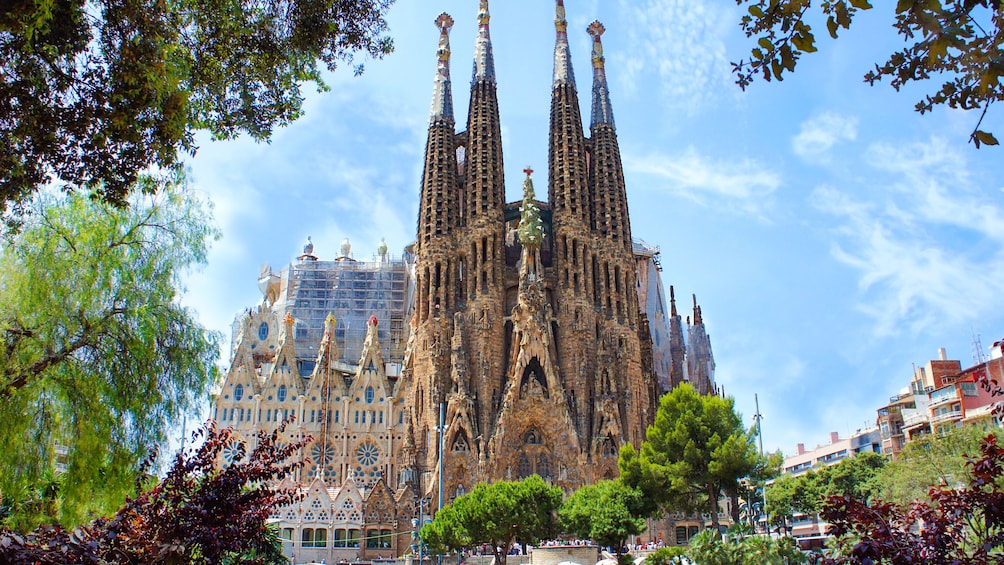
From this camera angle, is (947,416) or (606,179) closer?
(947,416)

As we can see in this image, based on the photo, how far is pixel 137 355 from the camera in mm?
13336

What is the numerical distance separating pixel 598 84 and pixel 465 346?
20.4 meters

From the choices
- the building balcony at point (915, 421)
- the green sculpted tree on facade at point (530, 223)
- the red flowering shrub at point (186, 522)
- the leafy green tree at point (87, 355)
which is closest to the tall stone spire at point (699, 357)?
the building balcony at point (915, 421)

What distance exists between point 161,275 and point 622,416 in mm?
34071

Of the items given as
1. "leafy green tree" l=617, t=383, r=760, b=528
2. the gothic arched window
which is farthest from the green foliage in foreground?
"leafy green tree" l=617, t=383, r=760, b=528

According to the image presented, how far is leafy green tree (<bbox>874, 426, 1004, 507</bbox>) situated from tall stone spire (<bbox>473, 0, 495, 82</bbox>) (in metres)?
32.2

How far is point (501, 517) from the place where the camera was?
30562mm

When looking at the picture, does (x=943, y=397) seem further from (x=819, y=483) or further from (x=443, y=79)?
(x=443, y=79)

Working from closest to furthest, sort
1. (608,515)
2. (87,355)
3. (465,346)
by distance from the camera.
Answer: (87,355)
(608,515)
(465,346)

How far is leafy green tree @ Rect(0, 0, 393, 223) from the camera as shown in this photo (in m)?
7.74

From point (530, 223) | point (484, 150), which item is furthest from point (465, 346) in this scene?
point (484, 150)

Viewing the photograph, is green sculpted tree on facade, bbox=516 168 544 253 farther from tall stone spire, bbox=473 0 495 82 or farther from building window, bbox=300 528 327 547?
building window, bbox=300 528 327 547

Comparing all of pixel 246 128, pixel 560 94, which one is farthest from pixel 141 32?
pixel 560 94

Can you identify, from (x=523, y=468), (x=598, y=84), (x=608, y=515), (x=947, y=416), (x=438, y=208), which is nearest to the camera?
(x=608, y=515)
